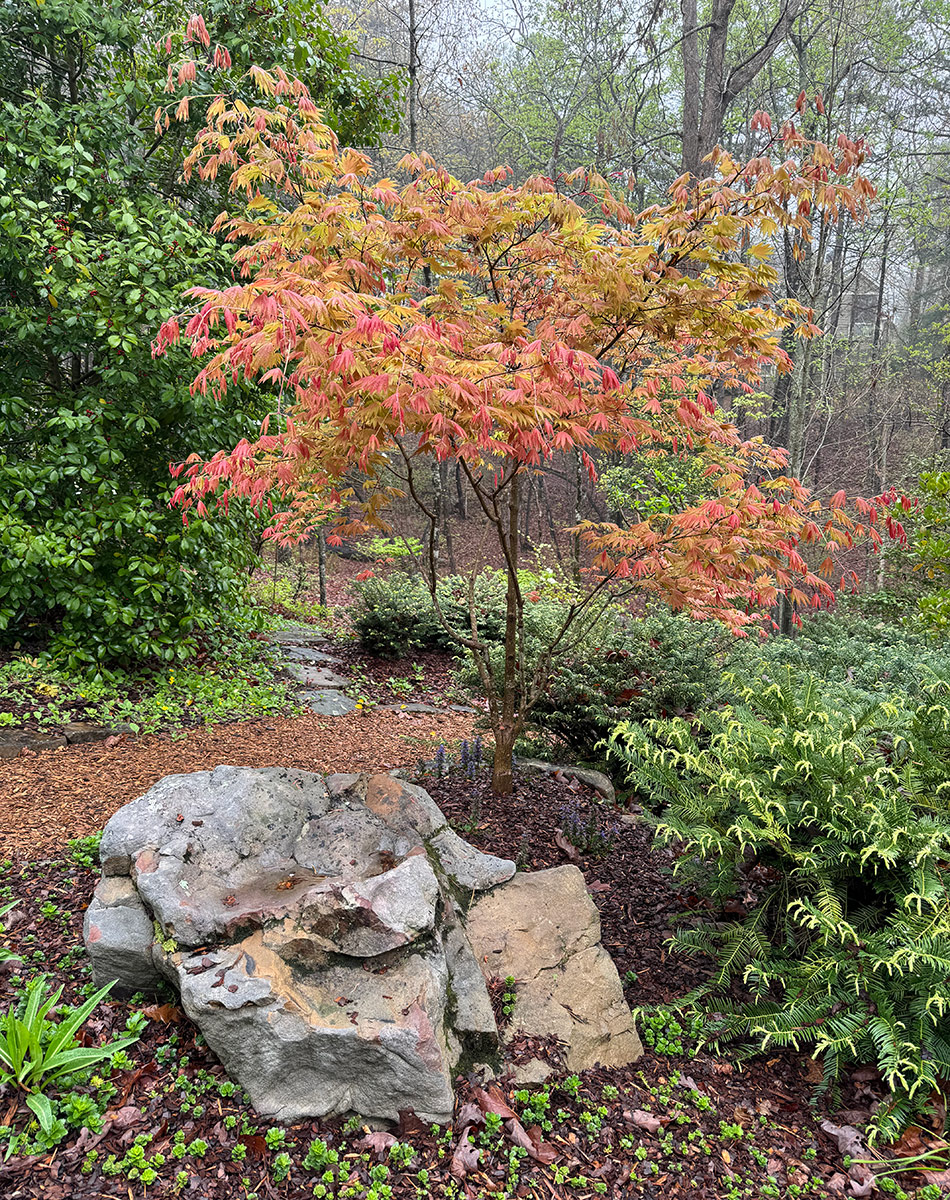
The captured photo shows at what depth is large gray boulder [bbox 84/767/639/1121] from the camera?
212 centimetres

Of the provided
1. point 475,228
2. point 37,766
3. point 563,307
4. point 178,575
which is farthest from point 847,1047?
point 178,575

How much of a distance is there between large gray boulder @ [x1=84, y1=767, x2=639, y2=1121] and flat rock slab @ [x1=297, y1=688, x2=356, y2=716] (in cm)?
314

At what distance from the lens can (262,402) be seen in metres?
6.25

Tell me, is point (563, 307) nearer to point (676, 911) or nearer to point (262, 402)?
point (676, 911)

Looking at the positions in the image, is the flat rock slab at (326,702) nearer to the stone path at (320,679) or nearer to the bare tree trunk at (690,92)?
the stone path at (320,679)

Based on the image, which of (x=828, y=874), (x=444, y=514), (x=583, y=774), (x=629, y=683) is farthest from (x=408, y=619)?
(x=828, y=874)

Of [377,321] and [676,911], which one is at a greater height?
[377,321]

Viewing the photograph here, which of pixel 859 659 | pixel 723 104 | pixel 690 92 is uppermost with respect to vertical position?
pixel 690 92

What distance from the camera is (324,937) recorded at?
7.69 ft

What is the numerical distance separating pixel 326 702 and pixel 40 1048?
14.1 ft

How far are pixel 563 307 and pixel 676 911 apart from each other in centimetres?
290

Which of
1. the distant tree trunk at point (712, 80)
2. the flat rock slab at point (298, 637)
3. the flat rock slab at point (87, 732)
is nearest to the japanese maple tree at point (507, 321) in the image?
the flat rock slab at point (87, 732)

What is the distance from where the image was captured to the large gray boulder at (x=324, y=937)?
83.4 inches

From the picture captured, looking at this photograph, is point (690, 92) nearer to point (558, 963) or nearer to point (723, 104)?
point (723, 104)
